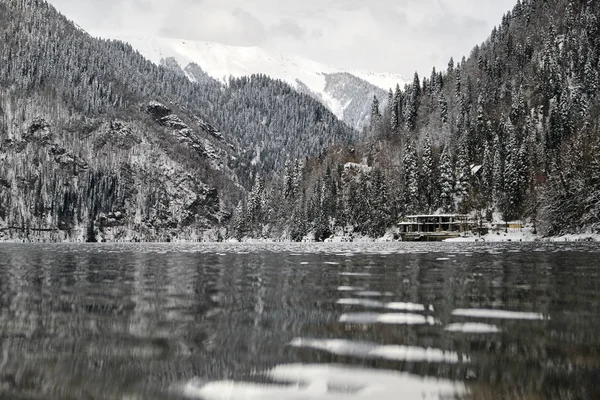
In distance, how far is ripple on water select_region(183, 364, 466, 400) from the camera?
4.40 metres

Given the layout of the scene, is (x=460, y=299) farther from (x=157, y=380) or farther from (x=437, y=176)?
(x=437, y=176)

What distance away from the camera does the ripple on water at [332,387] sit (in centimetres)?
440

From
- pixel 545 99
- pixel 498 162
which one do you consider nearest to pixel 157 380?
pixel 498 162

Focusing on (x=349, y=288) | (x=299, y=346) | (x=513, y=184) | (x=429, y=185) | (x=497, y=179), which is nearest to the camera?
(x=299, y=346)

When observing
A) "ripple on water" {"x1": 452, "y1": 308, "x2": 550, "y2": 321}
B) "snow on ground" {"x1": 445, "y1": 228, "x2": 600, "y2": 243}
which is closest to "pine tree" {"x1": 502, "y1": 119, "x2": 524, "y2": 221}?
"snow on ground" {"x1": 445, "y1": 228, "x2": 600, "y2": 243}

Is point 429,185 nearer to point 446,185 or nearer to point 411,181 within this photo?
point 411,181

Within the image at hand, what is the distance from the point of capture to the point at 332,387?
4.64 meters

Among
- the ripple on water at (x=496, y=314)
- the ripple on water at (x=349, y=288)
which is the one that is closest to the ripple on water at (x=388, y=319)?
the ripple on water at (x=496, y=314)

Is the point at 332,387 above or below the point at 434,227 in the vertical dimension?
below

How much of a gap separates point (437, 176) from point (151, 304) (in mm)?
158951

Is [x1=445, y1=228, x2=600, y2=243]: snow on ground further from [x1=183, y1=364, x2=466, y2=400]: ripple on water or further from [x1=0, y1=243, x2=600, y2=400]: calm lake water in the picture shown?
[x1=183, y1=364, x2=466, y2=400]: ripple on water

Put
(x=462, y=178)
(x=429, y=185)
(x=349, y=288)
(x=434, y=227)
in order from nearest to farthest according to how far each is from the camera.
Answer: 1. (x=349, y=288)
2. (x=434, y=227)
3. (x=462, y=178)
4. (x=429, y=185)

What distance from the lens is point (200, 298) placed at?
11758 mm

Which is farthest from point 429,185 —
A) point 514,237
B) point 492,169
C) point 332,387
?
point 332,387
